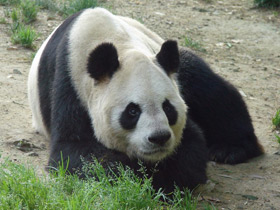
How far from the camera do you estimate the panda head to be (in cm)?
500

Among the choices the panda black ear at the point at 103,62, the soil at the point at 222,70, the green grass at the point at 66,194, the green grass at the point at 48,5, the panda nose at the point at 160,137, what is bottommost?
the soil at the point at 222,70

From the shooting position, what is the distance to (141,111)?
503cm

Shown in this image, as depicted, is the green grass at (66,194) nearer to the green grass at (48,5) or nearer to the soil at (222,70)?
the soil at (222,70)

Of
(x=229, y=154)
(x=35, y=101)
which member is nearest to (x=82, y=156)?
(x=35, y=101)

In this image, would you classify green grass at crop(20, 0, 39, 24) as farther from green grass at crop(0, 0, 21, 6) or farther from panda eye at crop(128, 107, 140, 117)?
panda eye at crop(128, 107, 140, 117)

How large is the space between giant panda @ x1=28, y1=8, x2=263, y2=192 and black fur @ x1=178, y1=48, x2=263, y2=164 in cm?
3

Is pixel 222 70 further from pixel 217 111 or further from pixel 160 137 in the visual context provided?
pixel 160 137

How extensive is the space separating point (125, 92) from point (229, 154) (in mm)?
2359

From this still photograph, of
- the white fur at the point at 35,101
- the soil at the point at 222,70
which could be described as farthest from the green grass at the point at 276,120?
the white fur at the point at 35,101

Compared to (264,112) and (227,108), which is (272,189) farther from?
(264,112)

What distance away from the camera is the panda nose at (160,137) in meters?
4.84

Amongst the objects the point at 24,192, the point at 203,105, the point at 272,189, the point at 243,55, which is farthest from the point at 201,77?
the point at 243,55

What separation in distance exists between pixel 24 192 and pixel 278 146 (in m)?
4.22

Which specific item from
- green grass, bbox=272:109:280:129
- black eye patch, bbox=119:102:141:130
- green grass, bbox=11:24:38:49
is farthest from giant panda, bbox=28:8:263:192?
green grass, bbox=11:24:38:49
